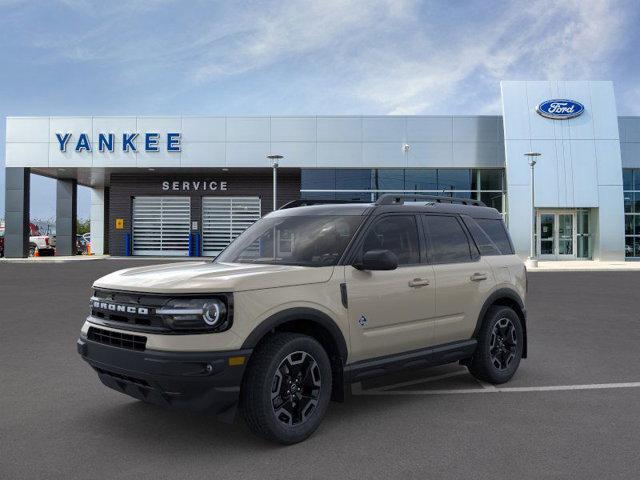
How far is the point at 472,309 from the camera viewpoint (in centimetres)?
567

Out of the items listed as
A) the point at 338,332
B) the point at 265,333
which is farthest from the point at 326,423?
the point at 265,333

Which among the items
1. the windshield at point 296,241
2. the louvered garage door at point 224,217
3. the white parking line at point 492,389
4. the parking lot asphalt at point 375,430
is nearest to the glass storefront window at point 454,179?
the louvered garage door at point 224,217

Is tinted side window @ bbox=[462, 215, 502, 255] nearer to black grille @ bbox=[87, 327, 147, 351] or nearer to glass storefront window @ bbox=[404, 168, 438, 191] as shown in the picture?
black grille @ bbox=[87, 327, 147, 351]

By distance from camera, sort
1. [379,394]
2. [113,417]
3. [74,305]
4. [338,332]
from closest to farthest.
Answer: [338,332], [113,417], [379,394], [74,305]

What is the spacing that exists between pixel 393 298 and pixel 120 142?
29256mm

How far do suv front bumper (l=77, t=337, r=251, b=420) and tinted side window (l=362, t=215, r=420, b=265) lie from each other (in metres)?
1.64

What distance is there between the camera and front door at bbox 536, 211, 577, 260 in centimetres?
3112

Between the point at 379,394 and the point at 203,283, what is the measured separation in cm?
243

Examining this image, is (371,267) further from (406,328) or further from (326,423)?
(326,423)

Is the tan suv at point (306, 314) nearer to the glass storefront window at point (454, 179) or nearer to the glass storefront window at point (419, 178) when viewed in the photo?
the glass storefront window at point (419, 178)

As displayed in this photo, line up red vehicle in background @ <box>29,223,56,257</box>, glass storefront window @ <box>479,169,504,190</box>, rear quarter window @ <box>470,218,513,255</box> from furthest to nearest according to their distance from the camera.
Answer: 1. red vehicle in background @ <box>29,223,56,257</box>
2. glass storefront window @ <box>479,169,504,190</box>
3. rear quarter window @ <box>470,218,513,255</box>

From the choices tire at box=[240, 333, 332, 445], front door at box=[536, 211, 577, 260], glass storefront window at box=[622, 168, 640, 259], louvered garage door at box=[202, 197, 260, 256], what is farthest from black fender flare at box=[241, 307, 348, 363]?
glass storefront window at box=[622, 168, 640, 259]

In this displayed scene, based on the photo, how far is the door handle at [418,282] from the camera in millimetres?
5054

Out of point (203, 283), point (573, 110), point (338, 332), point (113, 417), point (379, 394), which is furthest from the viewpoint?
point (573, 110)
